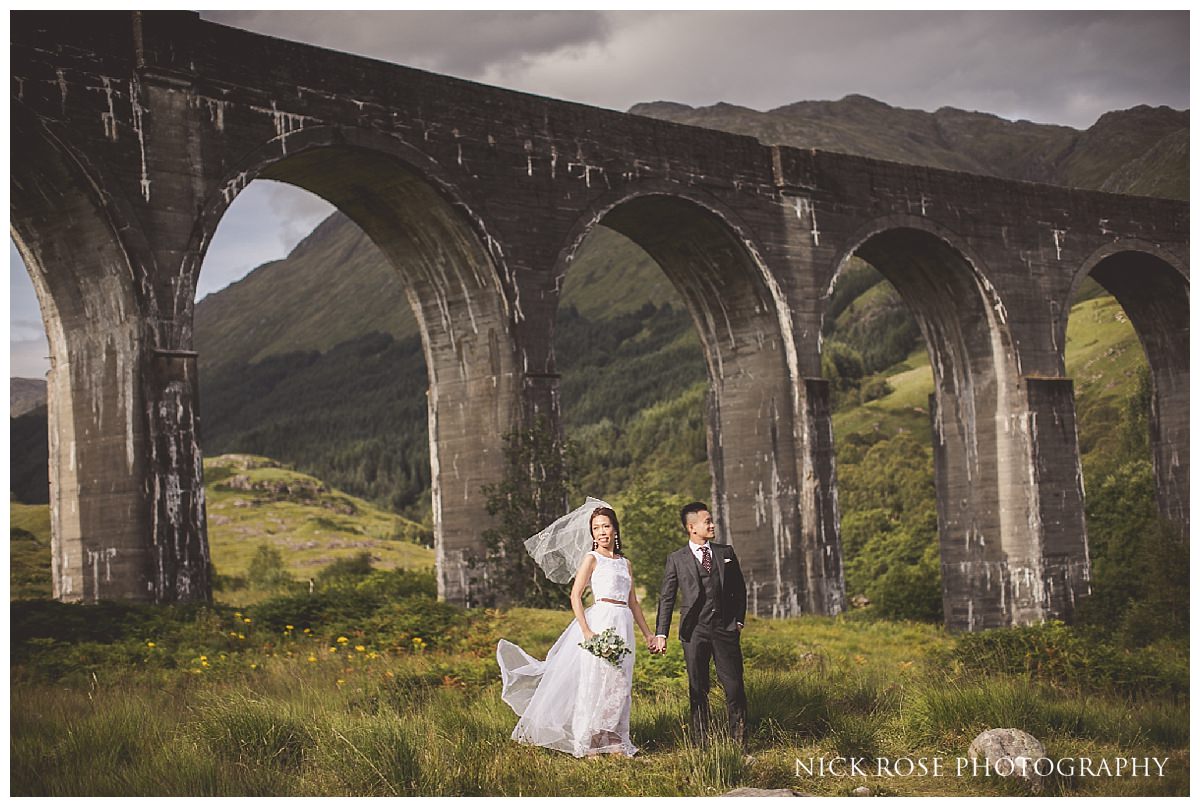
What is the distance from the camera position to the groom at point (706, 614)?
319 inches

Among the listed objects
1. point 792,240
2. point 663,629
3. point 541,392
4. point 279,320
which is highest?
point 279,320

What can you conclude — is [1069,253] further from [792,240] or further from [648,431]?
[648,431]

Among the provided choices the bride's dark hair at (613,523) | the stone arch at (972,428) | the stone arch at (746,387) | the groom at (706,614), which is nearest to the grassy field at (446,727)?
the groom at (706,614)

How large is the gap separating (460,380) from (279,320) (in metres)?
128

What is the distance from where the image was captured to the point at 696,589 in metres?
8.14

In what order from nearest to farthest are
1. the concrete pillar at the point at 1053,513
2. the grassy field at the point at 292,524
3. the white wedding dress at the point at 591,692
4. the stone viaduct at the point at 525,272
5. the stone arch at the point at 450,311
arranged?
the white wedding dress at the point at 591,692 → the stone viaduct at the point at 525,272 → the stone arch at the point at 450,311 → the concrete pillar at the point at 1053,513 → the grassy field at the point at 292,524

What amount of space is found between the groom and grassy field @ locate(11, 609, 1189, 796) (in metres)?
0.35

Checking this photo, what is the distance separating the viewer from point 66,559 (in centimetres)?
1325

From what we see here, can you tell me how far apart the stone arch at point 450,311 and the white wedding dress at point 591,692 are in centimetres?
792

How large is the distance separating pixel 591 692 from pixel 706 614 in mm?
815

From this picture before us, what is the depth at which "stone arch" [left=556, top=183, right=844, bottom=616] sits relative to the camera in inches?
730

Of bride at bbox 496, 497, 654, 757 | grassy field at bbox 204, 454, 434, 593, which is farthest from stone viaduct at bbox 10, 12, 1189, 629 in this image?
grassy field at bbox 204, 454, 434, 593

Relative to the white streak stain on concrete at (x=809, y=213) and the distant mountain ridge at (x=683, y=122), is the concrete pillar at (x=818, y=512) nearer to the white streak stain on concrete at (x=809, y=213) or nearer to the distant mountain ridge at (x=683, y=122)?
the white streak stain on concrete at (x=809, y=213)

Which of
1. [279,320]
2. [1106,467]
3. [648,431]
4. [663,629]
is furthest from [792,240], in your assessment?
[279,320]
